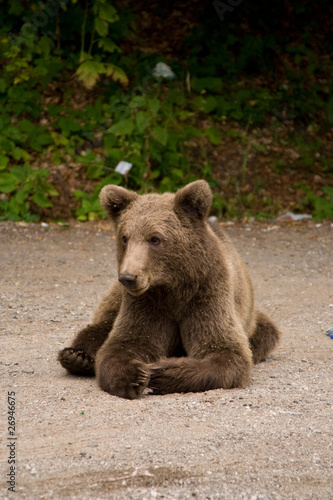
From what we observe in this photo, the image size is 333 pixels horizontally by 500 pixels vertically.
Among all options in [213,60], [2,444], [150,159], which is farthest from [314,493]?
[213,60]

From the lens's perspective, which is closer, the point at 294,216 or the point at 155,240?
the point at 155,240

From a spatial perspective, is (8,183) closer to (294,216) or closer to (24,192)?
(24,192)

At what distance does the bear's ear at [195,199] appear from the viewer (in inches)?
196

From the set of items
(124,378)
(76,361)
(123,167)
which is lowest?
(123,167)

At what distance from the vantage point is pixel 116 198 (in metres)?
5.12

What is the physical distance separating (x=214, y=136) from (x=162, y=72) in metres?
1.51

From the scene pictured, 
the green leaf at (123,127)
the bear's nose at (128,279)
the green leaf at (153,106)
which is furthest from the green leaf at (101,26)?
the bear's nose at (128,279)

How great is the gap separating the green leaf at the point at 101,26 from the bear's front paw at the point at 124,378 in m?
7.94

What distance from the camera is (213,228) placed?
5742 millimetres

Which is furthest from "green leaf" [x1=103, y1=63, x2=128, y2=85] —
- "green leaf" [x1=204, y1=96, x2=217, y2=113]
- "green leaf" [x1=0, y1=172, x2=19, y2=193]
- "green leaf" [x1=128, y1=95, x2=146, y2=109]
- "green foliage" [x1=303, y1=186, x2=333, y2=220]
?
"green foliage" [x1=303, y1=186, x2=333, y2=220]

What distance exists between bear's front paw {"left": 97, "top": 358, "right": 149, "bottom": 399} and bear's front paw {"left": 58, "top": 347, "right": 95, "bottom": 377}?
0.48 metres

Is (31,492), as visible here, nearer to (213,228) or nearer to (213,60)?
(213,228)

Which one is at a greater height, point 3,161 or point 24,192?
point 3,161

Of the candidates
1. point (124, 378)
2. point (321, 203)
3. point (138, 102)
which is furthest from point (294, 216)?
point (124, 378)
